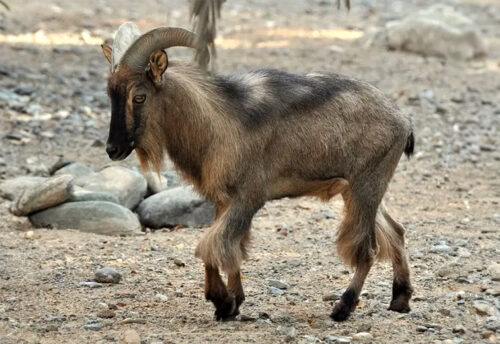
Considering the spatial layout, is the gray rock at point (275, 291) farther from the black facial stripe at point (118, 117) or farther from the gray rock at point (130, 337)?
the black facial stripe at point (118, 117)

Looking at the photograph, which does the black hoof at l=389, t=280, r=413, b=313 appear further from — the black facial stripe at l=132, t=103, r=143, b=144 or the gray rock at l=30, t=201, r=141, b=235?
the gray rock at l=30, t=201, r=141, b=235

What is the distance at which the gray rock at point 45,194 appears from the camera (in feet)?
32.9

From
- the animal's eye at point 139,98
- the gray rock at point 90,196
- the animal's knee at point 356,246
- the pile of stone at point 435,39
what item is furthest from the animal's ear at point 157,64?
the pile of stone at point 435,39

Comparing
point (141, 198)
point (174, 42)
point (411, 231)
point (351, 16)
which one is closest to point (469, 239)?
point (411, 231)

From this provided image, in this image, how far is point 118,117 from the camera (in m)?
7.34

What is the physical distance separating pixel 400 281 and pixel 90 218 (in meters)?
3.26

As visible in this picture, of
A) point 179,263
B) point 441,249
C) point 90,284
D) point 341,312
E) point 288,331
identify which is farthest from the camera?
point 441,249

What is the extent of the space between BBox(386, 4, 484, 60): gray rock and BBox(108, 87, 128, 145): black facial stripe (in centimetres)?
1271

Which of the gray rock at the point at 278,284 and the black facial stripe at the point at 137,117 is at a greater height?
the black facial stripe at the point at 137,117

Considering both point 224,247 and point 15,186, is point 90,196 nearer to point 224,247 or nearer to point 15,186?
point 15,186

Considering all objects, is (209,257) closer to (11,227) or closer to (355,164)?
(355,164)

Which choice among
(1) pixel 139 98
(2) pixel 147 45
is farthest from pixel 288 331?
(2) pixel 147 45

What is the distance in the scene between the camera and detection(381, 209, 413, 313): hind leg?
26.4 feet

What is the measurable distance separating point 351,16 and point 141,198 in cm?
1252
